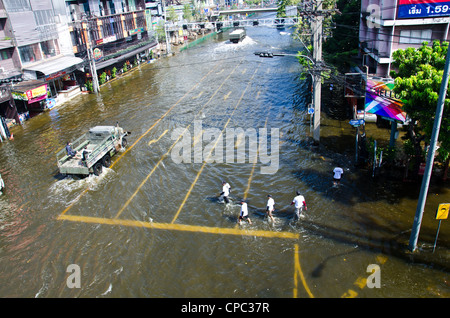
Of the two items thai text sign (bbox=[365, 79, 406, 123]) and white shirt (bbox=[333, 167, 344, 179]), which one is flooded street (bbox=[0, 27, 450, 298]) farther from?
thai text sign (bbox=[365, 79, 406, 123])

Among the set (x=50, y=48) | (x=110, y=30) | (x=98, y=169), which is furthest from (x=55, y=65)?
(x=98, y=169)

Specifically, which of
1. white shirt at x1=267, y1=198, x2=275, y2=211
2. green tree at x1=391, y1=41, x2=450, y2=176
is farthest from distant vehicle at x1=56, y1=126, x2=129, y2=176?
green tree at x1=391, y1=41, x2=450, y2=176

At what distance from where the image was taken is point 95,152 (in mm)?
21312

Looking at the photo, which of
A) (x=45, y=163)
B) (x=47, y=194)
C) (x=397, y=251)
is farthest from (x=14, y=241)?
(x=397, y=251)

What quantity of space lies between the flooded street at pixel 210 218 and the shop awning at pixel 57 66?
675cm

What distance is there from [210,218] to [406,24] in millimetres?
21203

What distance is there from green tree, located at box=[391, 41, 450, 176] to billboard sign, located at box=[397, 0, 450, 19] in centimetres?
786

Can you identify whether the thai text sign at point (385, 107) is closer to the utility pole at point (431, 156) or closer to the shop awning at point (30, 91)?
the utility pole at point (431, 156)

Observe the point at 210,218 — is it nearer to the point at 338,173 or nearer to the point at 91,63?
the point at 338,173

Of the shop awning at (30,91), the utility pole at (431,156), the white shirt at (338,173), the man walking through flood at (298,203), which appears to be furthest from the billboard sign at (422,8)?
the shop awning at (30,91)

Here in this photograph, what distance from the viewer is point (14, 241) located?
1636cm

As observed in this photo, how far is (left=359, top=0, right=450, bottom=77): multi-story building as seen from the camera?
80.9ft

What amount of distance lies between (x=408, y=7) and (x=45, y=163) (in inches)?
1139

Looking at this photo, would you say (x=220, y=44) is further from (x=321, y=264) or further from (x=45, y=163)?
(x=321, y=264)
